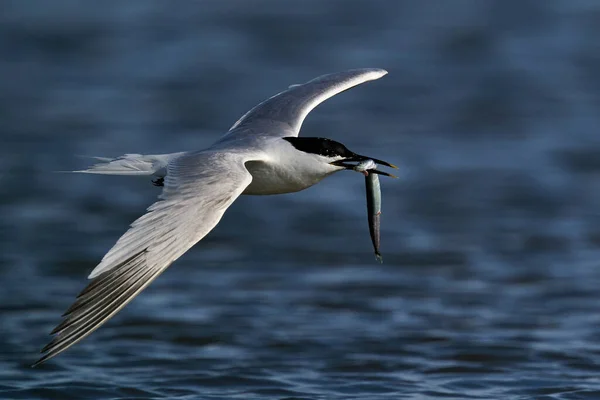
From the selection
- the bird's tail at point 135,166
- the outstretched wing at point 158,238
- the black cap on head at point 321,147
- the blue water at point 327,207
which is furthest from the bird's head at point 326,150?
the blue water at point 327,207

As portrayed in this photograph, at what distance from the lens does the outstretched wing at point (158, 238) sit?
5.84 metres

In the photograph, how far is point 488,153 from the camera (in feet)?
47.9

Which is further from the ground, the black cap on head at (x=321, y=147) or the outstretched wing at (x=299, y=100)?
the outstretched wing at (x=299, y=100)

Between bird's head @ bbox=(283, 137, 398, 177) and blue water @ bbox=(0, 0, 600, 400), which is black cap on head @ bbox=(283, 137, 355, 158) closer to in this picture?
bird's head @ bbox=(283, 137, 398, 177)

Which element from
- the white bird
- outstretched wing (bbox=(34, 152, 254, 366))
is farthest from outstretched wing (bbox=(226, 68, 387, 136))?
outstretched wing (bbox=(34, 152, 254, 366))

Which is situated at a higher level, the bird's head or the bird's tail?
the bird's head

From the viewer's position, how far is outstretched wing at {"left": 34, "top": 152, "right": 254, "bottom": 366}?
5.84 metres

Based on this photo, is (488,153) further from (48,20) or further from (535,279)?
(48,20)

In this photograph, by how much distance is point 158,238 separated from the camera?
6.23 m

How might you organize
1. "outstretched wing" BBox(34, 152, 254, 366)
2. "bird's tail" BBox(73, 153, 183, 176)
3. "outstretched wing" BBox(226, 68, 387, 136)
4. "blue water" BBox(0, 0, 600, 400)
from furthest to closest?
1. "blue water" BBox(0, 0, 600, 400)
2. "outstretched wing" BBox(226, 68, 387, 136)
3. "bird's tail" BBox(73, 153, 183, 176)
4. "outstretched wing" BBox(34, 152, 254, 366)

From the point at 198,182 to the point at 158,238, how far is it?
63 cm

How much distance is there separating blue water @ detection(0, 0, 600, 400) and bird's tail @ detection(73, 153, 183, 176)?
160cm

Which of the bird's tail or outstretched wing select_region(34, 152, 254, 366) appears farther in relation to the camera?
the bird's tail

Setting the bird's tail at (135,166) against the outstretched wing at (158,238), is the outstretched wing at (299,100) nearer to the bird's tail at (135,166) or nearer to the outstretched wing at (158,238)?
the bird's tail at (135,166)
